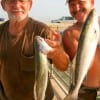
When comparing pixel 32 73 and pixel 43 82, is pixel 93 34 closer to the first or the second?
pixel 43 82

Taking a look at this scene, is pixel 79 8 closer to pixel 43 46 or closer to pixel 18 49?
pixel 18 49

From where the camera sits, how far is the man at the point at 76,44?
499cm

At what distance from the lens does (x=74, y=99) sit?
4195 mm

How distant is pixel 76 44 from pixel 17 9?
86cm

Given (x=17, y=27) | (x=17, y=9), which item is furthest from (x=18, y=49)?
(x=17, y=9)

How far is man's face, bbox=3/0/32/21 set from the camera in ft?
17.0

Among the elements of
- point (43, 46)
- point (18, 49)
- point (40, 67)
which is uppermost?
point (43, 46)

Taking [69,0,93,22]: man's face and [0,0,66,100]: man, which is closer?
[69,0,93,22]: man's face

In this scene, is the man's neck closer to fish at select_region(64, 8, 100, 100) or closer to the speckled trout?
the speckled trout

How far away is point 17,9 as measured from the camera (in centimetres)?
515

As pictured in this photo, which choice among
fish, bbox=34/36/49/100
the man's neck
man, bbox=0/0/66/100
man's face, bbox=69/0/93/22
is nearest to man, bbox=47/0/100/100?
man's face, bbox=69/0/93/22

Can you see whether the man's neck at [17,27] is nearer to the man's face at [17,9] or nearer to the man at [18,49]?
the man at [18,49]

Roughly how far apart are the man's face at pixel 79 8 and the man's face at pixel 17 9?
23.2 inches

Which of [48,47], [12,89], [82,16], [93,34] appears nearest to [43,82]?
[48,47]
